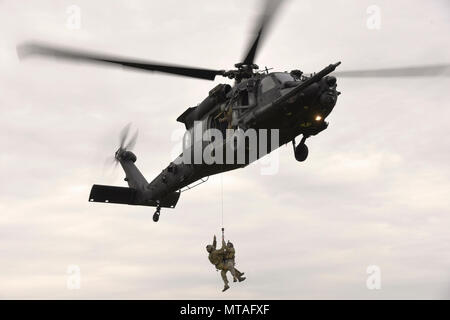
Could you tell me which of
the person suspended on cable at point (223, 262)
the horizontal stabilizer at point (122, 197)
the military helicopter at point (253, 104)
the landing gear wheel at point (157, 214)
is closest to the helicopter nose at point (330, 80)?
the military helicopter at point (253, 104)

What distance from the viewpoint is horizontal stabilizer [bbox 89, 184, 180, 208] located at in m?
23.0

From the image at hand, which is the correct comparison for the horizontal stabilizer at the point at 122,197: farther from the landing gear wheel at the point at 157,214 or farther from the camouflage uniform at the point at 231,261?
the camouflage uniform at the point at 231,261

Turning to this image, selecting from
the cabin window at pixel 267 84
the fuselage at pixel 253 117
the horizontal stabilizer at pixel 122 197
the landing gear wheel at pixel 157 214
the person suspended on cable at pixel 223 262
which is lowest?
the person suspended on cable at pixel 223 262

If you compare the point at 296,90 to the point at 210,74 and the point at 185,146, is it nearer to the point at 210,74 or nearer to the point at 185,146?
the point at 210,74

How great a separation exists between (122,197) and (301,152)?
9.40m

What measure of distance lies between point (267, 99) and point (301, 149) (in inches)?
75.4

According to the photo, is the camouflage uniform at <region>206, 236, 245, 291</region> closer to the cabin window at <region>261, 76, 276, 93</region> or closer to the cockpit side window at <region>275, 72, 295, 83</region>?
the cabin window at <region>261, 76, 276, 93</region>

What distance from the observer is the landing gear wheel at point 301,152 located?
16938 mm

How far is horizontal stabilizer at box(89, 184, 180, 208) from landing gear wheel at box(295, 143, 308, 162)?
7385mm

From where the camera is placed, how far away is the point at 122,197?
23453 mm

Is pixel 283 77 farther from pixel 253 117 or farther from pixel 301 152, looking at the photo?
pixel 301 152

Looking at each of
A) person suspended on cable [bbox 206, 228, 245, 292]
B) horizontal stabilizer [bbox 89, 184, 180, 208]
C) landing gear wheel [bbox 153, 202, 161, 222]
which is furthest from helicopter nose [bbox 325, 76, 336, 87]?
landing gear wheel [bbox 153, 202, 161, 222]

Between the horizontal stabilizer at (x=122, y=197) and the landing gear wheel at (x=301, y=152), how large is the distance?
7385mm

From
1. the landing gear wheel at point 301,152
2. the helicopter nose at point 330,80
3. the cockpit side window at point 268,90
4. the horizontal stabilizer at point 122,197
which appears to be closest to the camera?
the helicopter nose at point 330,80
